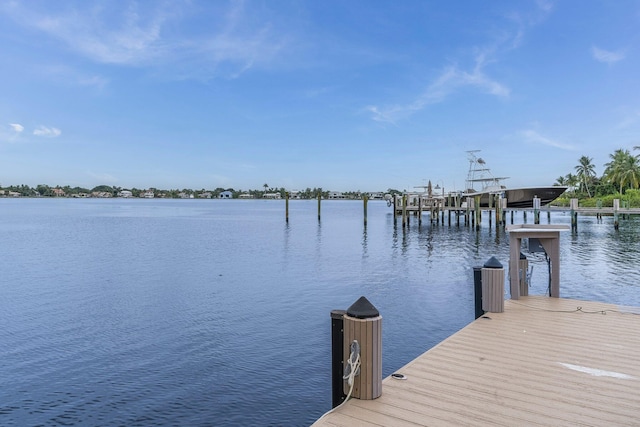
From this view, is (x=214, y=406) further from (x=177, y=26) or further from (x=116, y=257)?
(x=177, y=26)

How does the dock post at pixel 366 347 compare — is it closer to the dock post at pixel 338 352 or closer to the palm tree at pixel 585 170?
the dock post at pixel 338 352

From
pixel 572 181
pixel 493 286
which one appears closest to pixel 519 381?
pixel 493 286

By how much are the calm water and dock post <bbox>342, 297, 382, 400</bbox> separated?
2.95 meters

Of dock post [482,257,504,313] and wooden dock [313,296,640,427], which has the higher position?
dock post [482,257,504,313]

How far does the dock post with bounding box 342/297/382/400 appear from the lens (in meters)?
4.47

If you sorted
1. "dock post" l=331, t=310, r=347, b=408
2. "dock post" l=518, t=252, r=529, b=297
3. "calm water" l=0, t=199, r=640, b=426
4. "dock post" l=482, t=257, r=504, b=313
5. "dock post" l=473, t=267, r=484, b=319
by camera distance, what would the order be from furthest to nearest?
1. "dock post" l=518, t=252, r=529, b=297
2. "dock post" l=473, t=267, r=484, b=319
3. "dock post" l=482, t=257, r=504, b=313
4. "calm water" l=0, t=199, r=640, b=426
5. "dock post" l=331, t=310, r=347, b=408

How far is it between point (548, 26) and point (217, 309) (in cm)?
3437

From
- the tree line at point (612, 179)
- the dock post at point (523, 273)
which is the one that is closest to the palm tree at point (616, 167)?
the tree line at point (612, 179)

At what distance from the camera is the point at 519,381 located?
16.7 feet

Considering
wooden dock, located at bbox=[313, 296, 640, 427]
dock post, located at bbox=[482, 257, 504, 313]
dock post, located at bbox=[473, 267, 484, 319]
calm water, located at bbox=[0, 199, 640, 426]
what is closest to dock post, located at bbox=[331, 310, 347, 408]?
wooden dock, located at bbox=[313, 296, 640, 427]

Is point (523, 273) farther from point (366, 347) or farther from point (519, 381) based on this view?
point (366, 347)

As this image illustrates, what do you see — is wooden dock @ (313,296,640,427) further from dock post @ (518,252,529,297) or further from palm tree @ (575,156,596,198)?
palm tree @ (575,156,596,198)

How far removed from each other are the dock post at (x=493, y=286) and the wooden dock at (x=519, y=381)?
1.83 feet

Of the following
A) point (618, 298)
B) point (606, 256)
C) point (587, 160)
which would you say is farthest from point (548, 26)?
point (587, 160)
